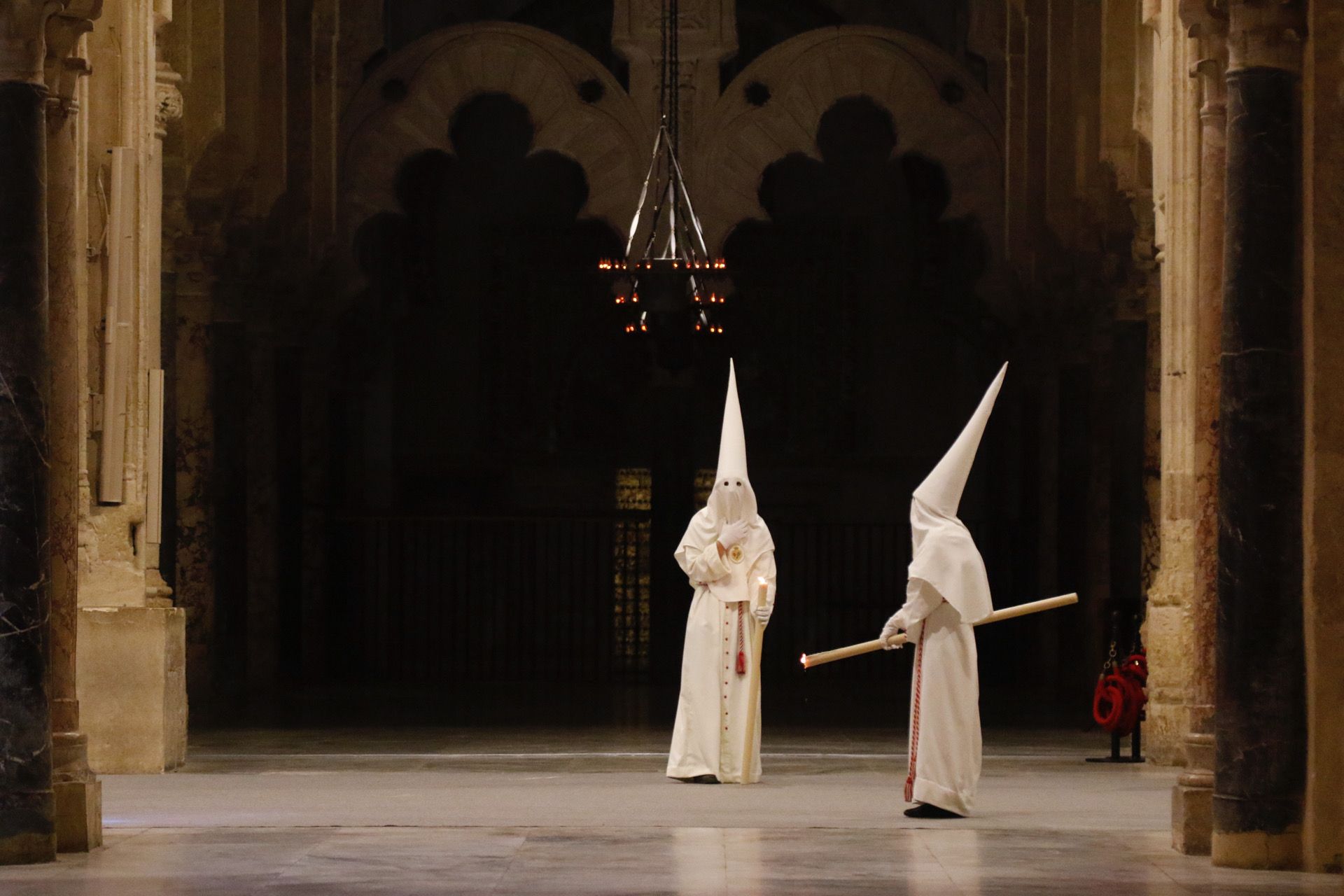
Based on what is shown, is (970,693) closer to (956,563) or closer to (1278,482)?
(956,563)

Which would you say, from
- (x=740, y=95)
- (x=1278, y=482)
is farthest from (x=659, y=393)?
(x=1278, y=482)

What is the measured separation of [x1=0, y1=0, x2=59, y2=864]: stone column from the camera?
7.38 m

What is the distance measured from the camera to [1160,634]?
11523 millimetres

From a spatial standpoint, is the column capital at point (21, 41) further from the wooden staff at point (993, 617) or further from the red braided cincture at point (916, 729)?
the red braided cincture at point (916, 729)

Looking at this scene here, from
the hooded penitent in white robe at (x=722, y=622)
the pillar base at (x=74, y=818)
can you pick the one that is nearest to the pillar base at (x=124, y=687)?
A: the hooded penitent in white robe at (x=722, y=622)

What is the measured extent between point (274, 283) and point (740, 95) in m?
3.74

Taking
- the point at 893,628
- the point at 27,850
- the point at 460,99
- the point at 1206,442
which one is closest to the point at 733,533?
the point at 893,628

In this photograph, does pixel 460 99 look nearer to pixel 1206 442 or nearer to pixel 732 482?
pixel 732 482

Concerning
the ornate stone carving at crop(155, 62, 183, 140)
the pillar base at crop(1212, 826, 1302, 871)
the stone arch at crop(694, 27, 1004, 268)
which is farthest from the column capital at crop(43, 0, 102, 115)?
the stone arch at crop(694, 27, 1004, 268)

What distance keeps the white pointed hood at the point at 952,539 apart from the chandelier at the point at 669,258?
440 cm

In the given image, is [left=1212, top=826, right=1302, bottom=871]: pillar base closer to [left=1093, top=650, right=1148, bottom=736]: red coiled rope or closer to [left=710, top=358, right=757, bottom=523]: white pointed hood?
[left=710, top=358, right=757, bottom=523]: white pointed hood

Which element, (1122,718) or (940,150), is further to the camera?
(940,150)

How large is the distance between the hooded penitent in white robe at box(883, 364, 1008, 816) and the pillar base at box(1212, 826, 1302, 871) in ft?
5.81

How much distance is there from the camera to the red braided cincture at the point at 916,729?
9.02 m
